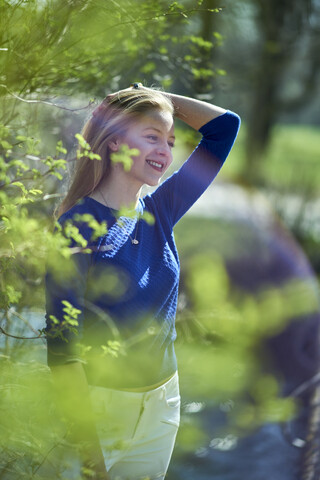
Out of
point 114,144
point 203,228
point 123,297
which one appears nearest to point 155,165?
point 114,144

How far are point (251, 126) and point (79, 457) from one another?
7757 millimetres

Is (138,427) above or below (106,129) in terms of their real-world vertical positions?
below

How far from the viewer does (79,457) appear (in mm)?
1413

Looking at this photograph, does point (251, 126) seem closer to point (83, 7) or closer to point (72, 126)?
point (72, 126)

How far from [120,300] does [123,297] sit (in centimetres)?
1

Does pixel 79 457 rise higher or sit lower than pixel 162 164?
lower

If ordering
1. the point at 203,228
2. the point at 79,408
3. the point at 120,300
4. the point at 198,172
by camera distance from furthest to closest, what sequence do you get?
the point at 203,228 < the point at 198,172 < the point at 120,300 < the point at 79,408

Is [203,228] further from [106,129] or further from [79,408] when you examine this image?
[79,408]

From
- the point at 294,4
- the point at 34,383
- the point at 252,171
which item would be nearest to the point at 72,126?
the point at 34,383

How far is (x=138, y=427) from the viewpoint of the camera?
1.53 metres

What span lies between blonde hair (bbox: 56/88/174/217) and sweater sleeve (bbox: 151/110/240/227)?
0.71 feet

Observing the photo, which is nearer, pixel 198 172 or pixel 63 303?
pixel 63 303

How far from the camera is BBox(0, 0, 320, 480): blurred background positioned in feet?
4.49

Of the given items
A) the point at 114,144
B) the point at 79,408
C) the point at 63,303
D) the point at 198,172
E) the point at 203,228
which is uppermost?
the point at 114,144
